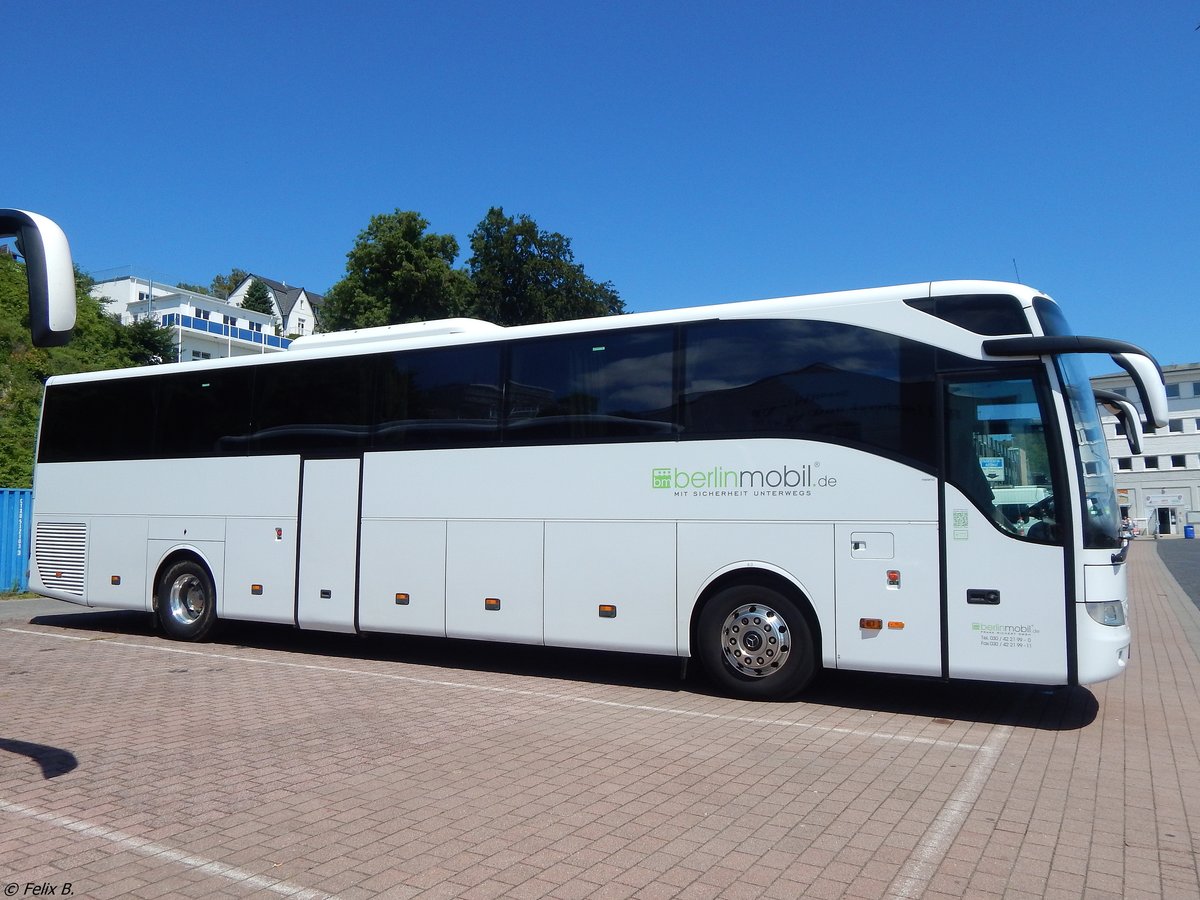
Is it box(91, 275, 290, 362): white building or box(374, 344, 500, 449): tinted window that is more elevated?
box(91, 275, 290, 362): white building

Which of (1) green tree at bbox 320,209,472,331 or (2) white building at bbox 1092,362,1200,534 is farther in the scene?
(2) white building at bbox 1092,362,1200,534

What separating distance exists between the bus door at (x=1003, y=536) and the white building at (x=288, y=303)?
106 metres

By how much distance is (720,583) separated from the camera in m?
8.89

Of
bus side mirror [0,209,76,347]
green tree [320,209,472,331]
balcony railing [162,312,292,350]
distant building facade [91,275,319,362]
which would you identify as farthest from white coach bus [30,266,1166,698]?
balcony railing [162,312,292,350]

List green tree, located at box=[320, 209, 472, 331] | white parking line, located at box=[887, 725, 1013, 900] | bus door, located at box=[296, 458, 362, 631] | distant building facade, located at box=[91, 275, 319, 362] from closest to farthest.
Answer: white parking line, located at box=[887, 725, 1013, 900]
bus door, located at box=[296, 458, 362, 631]
green tree, located at box=[320, 209, 472, 331]
distant building facade, located at box=[91, 275, 319, 362]

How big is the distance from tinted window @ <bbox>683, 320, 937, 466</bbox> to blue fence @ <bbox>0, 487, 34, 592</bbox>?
51.7ft

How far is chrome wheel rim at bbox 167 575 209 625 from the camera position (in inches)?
501

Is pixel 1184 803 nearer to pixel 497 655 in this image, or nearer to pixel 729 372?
pixel 729 372

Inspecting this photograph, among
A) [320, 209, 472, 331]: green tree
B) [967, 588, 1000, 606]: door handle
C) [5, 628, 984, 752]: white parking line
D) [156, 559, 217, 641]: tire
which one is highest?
[320, 209, 472, 331]: green tree

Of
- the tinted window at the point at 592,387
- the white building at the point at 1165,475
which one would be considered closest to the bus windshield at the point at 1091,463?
the tinted window at the point at 592,387

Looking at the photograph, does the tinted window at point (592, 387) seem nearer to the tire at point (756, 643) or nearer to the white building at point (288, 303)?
the tire at point (756, 643)

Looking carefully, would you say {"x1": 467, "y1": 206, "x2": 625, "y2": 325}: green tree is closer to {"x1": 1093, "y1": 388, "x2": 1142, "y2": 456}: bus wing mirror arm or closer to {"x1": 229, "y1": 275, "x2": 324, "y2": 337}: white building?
{"x1": 1093, "y1": 388, "x2": 1142, "y2": 456}: bus wing mirror arm

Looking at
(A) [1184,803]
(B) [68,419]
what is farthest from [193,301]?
(A) [1184,803]

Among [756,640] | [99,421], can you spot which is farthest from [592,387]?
[99,421]
